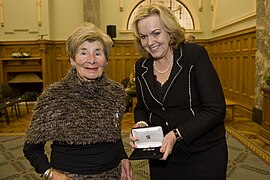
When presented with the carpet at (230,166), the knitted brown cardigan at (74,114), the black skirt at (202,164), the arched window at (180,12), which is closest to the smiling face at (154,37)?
the knitted brown cardigan at (74,114)

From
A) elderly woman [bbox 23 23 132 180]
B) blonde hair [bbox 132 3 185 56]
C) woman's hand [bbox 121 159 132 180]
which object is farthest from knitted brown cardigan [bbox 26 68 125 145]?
blonde hair [bbox 132 3 185 56]

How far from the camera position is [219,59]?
9.95 metres

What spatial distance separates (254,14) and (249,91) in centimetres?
181

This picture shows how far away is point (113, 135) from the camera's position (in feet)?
5.75

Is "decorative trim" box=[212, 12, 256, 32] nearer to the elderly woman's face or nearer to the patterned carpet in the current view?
the patterned carpet

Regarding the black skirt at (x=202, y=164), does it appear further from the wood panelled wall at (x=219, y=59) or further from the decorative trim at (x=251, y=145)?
the wood panelled wall at (x=219, y=59)

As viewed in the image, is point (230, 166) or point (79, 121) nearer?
point (79, 121)

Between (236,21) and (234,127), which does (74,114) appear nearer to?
(234,127)

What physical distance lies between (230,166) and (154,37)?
10.1 ft

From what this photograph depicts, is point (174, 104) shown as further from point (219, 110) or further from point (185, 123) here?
point (219, 110)

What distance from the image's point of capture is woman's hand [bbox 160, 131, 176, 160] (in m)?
1.55

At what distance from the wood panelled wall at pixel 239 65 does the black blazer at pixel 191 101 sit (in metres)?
5.92

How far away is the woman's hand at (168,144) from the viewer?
5.08 ft

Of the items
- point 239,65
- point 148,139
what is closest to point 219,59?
point 239,65
